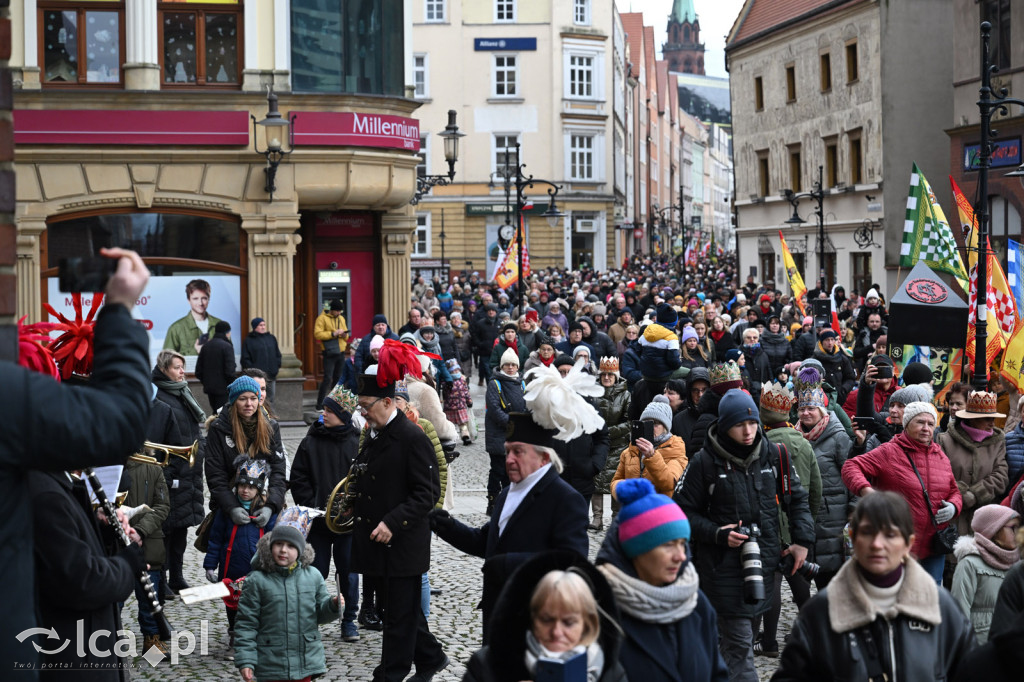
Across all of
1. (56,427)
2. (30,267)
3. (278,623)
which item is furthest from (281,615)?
(30,267)

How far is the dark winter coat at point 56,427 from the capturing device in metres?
3.14

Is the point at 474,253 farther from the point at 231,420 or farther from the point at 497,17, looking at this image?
the point at 231,420

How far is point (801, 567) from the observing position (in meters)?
7.88

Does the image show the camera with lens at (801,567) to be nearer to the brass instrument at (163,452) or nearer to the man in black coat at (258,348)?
the brass instrument at (163,452)

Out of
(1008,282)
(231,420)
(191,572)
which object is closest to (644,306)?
(1008,282)

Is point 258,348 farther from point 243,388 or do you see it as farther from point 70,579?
point 70,579

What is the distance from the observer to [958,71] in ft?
112

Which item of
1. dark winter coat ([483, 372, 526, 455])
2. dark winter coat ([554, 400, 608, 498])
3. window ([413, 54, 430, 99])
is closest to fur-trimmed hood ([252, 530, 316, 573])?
dark winter coat ([554, 400, 608, 498])

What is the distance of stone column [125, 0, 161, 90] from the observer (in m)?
21.2

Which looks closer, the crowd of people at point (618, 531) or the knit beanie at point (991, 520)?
the crowd of people at point (618, 531)

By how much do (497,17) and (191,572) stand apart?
5105 centimetres

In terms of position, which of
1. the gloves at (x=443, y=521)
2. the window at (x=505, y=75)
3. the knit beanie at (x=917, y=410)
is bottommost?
the gloves at (x=443, y=521)

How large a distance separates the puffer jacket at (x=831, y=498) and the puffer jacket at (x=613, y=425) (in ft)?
12.6

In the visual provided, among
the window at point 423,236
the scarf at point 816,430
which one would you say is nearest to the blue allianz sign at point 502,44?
the window at point 423,236
